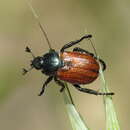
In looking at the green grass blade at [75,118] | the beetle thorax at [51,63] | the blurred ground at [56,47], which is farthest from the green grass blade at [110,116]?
the blurred ground at [56,47]

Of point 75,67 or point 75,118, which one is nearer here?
point 75,118

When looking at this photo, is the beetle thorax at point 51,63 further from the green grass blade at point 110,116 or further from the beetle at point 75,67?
the green grass blade at point 110,116

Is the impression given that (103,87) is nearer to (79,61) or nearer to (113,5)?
(79,61)

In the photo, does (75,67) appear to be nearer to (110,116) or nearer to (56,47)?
(110,116)

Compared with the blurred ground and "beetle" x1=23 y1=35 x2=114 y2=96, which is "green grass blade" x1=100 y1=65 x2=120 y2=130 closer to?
"beetle" x1=23 y1=35 x2=114 y2=96

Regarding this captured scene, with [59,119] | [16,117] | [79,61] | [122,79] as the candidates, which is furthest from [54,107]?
[79,61]

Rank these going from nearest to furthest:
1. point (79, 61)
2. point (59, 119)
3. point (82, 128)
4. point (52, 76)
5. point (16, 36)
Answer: point (82, 128), point (79, 61), point (52, 76), point (59, 119), point (16, 36)

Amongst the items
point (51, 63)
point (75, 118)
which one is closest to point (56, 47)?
point (51, 63)

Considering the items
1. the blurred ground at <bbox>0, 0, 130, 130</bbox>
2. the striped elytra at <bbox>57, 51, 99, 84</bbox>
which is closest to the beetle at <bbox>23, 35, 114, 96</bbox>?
the striped elytra at <bbox>57, 51, 99, 84</bbox>
